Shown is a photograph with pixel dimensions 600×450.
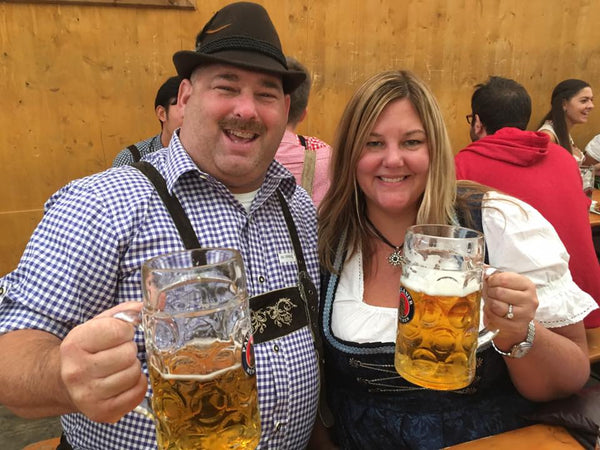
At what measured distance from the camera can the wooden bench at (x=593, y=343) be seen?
1.83m

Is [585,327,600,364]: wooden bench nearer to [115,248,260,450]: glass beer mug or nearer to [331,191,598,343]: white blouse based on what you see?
[331,191,598,343]: white blouse

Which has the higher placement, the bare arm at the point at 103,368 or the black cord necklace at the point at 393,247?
the bare arm at the point at 103,368

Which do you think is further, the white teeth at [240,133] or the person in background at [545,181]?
the person in background at [545,181]

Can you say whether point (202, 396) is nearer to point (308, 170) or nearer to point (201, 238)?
point (201, 238)

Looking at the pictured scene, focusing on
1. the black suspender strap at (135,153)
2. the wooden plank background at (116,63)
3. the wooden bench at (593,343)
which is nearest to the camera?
the wooden bench at (593,343)

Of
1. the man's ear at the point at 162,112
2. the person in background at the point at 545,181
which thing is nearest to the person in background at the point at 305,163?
the person in background at the point at 545,181

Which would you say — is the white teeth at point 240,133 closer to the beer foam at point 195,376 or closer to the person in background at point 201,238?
the person in background at point 201,238

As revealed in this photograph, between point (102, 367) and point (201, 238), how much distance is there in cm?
57

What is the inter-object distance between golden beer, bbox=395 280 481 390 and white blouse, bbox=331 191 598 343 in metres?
0.43

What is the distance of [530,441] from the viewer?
A: 3.60ft

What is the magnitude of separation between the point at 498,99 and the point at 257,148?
87.5 inches

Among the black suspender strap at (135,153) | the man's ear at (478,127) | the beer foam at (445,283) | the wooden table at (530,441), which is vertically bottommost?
the wooden table at (530,441)

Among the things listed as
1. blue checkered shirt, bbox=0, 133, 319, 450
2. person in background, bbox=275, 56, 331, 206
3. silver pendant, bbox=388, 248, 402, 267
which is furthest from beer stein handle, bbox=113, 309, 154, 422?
person in background, bbox=275, 56, 331, 206

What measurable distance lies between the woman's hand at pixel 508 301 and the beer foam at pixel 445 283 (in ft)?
0.25
